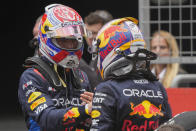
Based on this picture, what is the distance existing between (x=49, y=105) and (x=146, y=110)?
696mm

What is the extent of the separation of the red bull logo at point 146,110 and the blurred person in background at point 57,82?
0.35m

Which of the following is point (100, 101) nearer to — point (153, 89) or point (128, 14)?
point (153, 89)

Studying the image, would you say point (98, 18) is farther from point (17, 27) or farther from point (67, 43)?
point (17, 27)

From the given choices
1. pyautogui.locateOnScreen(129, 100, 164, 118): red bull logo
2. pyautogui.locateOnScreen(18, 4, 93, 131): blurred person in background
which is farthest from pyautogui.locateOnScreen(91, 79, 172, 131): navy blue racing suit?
pyautogui.locateOnScreen(18, 4, 93, 131): blurred person in background

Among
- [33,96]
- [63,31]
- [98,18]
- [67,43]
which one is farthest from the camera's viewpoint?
[98,18]

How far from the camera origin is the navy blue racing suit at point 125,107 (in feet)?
10.2

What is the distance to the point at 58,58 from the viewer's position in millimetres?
3625

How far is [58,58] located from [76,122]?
0.53m

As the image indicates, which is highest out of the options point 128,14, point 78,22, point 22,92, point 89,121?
point 78,22

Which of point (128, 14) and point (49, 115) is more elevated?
point (49, 115)

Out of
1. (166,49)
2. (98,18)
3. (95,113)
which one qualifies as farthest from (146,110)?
(98,18)

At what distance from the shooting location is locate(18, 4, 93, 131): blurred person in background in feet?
11.1

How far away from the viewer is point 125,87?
125 inches

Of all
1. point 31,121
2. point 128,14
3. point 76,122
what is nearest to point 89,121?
point 76,122
